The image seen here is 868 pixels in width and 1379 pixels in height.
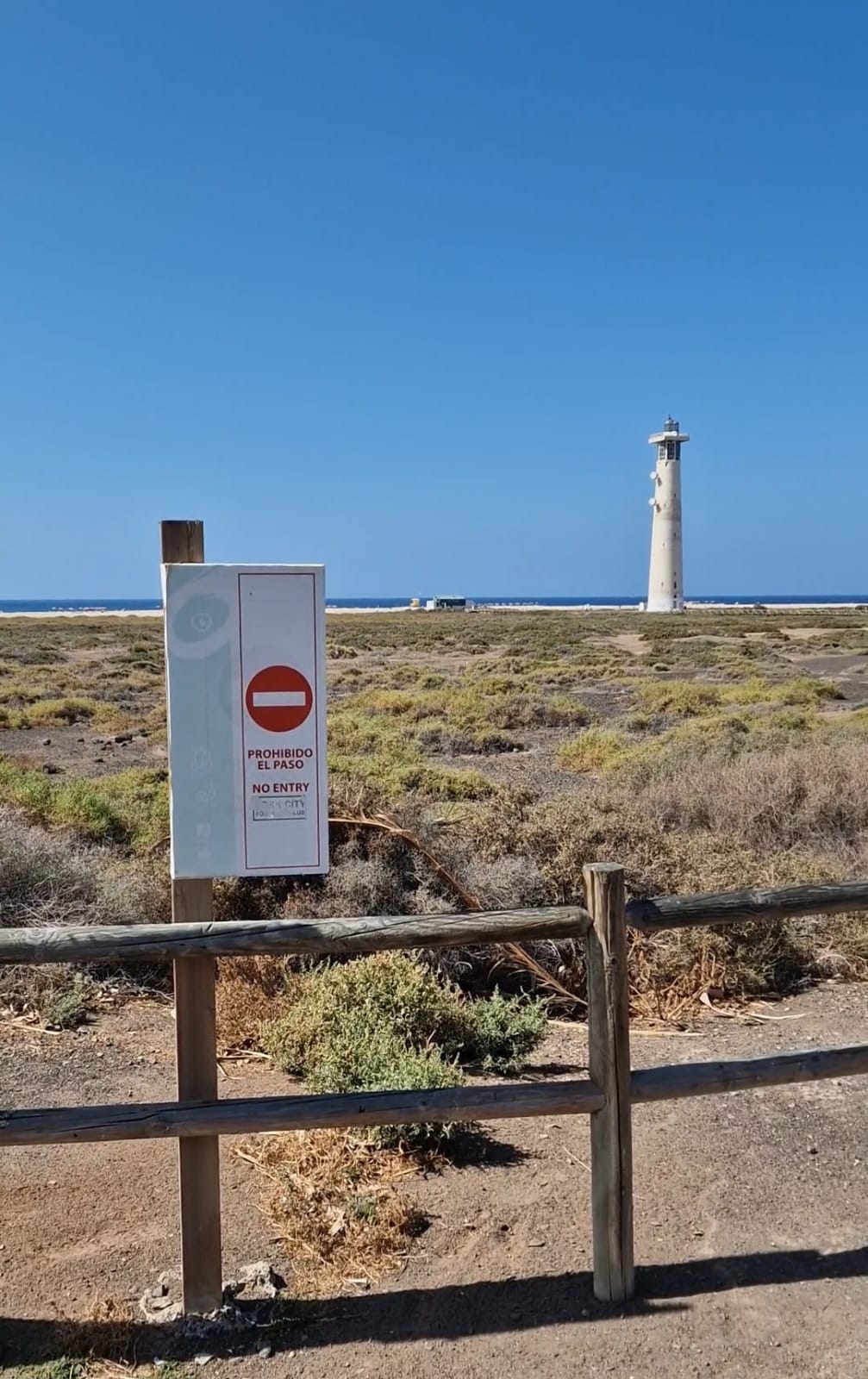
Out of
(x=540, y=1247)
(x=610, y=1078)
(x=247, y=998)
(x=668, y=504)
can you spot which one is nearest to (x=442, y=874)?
(x=247, y=998)

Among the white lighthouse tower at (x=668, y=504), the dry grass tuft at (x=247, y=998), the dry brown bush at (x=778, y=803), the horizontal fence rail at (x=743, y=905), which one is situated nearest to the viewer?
the horizontal fence rail at (x=743, y=905)

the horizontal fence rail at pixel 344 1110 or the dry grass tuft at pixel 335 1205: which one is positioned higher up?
the horizontal fence rail at pixel 344 1110

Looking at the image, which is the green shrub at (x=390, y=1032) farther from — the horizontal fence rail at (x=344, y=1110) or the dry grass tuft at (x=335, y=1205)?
the horizontal fence rail at (x=344, y=1110)

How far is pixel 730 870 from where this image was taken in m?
6.86

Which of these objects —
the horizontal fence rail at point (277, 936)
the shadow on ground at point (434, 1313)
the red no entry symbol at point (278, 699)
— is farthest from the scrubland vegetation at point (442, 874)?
the red no entry symbol at point (278, 699)

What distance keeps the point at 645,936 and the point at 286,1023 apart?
235cm

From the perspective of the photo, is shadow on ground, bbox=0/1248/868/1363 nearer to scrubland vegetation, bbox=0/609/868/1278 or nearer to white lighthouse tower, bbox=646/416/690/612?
scrubland vegetation, bbox=0/609/868/1278

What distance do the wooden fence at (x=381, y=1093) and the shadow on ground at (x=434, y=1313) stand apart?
0.12m

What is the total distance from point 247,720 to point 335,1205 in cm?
193

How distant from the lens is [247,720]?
10.2ft

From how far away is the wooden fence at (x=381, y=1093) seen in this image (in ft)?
10.0

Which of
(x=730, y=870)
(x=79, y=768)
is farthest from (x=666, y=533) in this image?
(x=730, y=870)

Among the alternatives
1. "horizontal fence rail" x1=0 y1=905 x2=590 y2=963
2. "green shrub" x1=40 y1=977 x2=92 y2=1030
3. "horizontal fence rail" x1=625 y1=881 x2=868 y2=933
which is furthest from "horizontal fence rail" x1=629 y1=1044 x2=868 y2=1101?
"green shrub" x1=40 y1=977 x2=92 y2=1030

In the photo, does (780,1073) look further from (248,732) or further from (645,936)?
(645,936)
